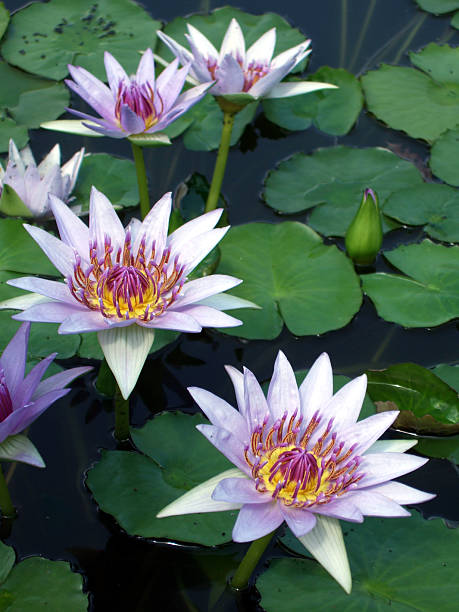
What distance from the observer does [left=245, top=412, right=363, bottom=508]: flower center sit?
85.7 inches

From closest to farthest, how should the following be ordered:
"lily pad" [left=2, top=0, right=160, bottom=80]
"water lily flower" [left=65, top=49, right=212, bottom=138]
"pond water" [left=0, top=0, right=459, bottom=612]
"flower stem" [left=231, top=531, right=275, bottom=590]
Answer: "flower stem" [left=231, top=531, right=275, bottom=590] < "pond water" [left=0, top=0, right=459, bottom=612] < "water lily flower" [left=65, top=49, right=212, bottom=138] < "lily pad" [left=2, top=0, right=160, bottom=80]

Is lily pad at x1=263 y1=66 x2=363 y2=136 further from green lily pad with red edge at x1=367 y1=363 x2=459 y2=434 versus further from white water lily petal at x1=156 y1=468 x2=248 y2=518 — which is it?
white water lily petal at x1=156 y1=468 x2=248 y2=518

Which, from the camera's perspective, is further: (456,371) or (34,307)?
(456,371)

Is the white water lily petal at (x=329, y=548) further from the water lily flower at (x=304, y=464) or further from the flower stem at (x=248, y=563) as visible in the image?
the flower stem at (x=248, y=563)

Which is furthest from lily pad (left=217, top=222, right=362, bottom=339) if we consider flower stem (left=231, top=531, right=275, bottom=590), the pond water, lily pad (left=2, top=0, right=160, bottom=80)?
lily pad (left=2, top=0, right=160, bottom=80)

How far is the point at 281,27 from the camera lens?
17.7 ft

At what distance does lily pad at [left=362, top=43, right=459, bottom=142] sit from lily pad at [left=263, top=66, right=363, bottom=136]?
137mm

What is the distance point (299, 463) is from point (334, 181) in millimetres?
2609

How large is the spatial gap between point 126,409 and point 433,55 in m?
3.74

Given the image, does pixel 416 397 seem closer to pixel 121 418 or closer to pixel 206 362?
pixel 206 362

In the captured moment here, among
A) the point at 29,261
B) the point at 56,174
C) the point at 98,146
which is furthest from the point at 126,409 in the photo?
the point at 98,146

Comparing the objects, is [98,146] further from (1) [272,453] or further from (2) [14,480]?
(1) [272,453]

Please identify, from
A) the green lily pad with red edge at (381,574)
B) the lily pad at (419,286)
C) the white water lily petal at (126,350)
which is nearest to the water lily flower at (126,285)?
the white water lily petal at (126,350)

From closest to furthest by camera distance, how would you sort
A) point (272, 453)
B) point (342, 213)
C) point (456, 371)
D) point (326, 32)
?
point (272, 453) → point (456, 371) → point (342, 213) → point (326, 32)
